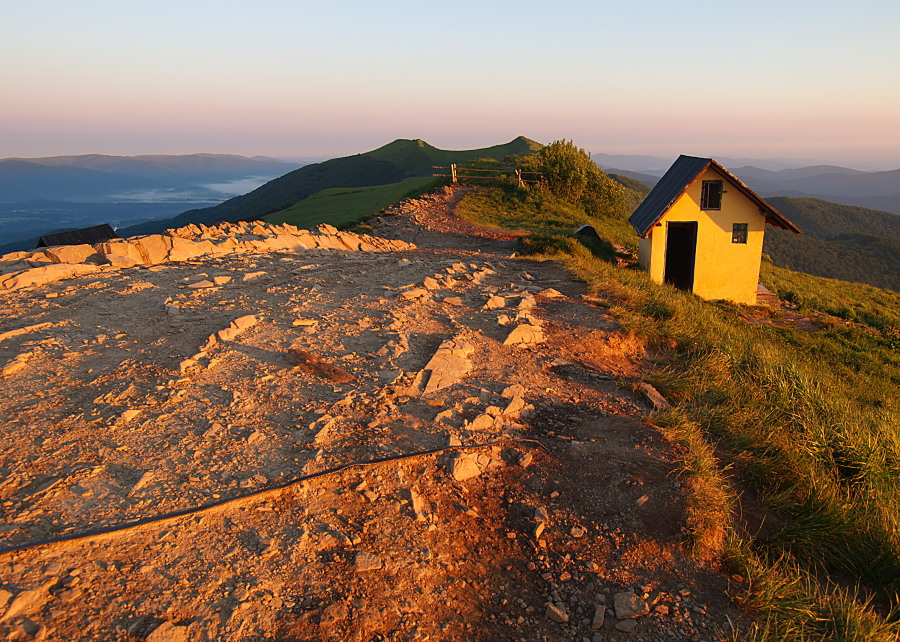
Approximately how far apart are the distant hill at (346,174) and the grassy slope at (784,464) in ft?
257

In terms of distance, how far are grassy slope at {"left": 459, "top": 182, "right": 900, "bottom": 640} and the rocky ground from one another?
0.33 meters

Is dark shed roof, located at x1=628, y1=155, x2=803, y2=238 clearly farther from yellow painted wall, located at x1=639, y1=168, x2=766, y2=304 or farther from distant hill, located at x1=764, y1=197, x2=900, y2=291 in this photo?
distant hill, located at x1=764, y1=197, x2=900, y2=291

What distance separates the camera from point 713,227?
58.2 feet

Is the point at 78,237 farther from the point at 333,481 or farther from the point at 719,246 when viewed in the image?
the point at 719,246

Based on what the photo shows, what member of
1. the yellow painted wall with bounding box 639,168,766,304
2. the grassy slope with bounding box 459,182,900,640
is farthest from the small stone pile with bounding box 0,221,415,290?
the yellow painted wall with bounding box 639,168,766,304

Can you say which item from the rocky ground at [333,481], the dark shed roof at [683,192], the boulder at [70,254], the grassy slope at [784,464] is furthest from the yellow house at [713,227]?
the boulder at [70,254]

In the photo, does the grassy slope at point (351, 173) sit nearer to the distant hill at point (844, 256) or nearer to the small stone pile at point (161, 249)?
the distant hill at point (844, 256)

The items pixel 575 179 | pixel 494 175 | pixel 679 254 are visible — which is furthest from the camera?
pixel 494 175

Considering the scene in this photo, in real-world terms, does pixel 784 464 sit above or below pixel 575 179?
below

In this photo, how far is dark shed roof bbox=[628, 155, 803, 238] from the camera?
55.4ft

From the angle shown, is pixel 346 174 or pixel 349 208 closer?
pixel 349 208

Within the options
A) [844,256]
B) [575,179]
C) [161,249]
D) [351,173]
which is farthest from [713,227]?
[351,173]

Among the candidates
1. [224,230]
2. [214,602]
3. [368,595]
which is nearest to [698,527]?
[368,595]

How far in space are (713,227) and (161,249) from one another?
17.8 m
